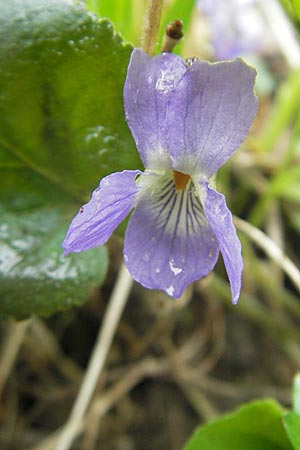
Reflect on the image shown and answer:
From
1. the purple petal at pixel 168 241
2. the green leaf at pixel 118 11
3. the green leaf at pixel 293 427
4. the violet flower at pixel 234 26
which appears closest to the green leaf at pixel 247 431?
the green leaf at pixel 293 427

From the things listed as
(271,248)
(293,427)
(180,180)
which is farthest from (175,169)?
(271,248)

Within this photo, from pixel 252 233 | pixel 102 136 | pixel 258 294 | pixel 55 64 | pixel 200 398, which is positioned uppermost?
pixel 55 64

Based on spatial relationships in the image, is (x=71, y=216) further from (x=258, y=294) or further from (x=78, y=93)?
(x=258, y=294)

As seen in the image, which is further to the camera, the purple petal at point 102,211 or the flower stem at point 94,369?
the flower stem at point 94,369

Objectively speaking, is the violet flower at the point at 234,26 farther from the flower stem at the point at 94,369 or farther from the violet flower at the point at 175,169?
the violet flower at the point at 175,169

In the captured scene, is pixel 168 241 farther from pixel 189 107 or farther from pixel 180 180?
pixel 189 107

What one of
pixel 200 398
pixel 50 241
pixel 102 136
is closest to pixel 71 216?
pixel 50 241
